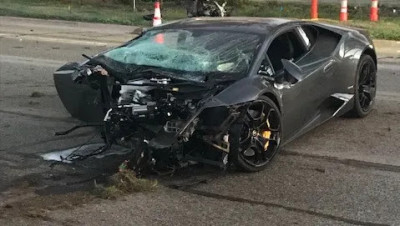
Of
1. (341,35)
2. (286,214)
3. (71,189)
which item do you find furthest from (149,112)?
(341,35)

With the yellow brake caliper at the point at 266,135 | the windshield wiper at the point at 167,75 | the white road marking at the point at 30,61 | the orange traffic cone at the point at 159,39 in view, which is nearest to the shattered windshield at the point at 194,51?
the orange traffic cone at the point at 159,39

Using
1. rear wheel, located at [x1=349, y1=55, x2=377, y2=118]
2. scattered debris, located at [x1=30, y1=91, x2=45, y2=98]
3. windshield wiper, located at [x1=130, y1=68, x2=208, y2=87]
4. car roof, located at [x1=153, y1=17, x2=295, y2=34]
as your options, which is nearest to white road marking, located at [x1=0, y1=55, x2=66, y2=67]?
scattered debris, located at [x1=30, y1=91, x2=45, y2=98]

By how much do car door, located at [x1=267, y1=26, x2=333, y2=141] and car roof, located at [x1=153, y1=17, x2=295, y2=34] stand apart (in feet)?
0.53

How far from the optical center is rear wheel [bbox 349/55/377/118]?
24.3ft

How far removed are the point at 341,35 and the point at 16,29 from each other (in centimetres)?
1371

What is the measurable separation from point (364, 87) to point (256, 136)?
2.53 metres

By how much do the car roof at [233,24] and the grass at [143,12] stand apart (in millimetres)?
10360

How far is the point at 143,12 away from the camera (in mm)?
23172

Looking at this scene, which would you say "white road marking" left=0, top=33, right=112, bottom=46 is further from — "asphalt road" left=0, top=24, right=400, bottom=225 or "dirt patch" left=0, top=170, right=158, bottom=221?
"dirt patch" left=0, top=170, right=158, bottom=221

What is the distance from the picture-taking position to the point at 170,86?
5562 mm

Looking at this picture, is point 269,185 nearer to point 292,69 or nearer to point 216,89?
point 216,89

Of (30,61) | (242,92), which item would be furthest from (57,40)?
(242,92)

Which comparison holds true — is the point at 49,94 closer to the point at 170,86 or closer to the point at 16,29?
the point at 170,86

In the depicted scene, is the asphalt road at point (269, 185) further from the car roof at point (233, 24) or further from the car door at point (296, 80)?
the car roof at point (233, 24)
